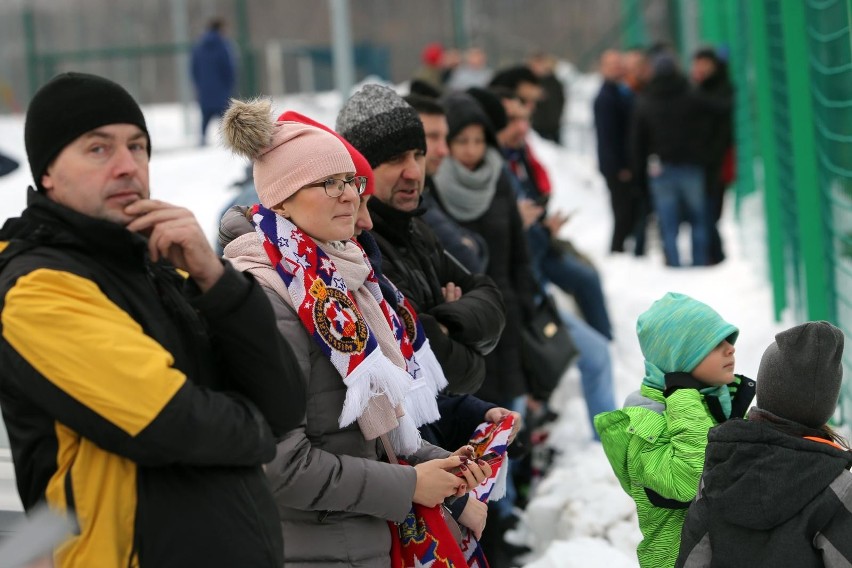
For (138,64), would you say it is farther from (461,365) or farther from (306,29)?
(461,365)

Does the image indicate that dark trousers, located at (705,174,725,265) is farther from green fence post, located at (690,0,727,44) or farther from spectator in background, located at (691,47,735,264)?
green fence post, located at (690,0,727,44)

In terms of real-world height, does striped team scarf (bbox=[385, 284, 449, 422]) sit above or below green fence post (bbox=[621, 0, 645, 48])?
below

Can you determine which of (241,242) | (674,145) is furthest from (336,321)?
(674,145)

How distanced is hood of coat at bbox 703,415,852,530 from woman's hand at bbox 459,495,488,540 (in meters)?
0.66

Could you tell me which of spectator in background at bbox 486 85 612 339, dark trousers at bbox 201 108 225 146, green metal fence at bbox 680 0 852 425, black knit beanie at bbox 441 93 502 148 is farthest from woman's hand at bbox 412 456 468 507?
dark trousers at bbox 201 108 225 146

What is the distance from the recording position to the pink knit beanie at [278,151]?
3006 millimetres

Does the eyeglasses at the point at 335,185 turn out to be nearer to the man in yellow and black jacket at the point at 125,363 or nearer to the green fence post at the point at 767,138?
the man in yellow and black jacket at the point at 125,363

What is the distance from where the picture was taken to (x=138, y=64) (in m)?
19.3

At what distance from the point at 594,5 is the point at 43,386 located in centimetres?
3305

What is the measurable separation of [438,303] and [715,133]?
844cm

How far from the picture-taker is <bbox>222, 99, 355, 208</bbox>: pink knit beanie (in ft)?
9.86

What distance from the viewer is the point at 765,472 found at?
8.77 ft

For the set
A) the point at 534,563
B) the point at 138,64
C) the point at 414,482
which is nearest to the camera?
the point at 414,482

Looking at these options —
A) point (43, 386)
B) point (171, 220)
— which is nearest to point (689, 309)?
point (171, 220)
